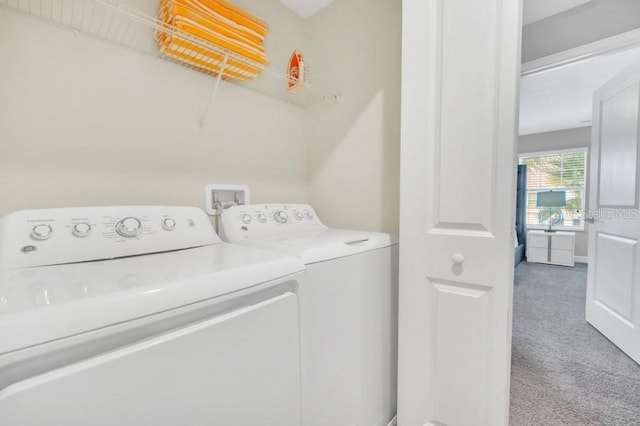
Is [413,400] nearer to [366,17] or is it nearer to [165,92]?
[165,92]

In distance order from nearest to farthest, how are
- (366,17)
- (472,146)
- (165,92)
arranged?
(472,146) → (165,92) → (366,17)

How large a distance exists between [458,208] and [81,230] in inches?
49.1

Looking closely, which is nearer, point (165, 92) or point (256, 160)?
point (165, 92)

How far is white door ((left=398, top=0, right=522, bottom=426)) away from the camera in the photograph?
0.93 meters

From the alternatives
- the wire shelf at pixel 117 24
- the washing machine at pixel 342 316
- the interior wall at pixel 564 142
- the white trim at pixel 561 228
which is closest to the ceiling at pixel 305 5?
the wire shelf at pixel 117 24

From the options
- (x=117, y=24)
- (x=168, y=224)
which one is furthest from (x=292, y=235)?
(x=117, y=24)

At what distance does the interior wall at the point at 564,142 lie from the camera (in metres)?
4.89

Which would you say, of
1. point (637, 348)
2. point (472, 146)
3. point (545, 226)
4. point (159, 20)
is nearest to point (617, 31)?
point (472, 146)

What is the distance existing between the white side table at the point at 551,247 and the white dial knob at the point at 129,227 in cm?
608

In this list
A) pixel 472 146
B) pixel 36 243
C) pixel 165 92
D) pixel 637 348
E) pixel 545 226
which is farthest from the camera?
pixel 545 226

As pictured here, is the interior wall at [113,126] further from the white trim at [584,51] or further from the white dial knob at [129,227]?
the white trim at [584,51]

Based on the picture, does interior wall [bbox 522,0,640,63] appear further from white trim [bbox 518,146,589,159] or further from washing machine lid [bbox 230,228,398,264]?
white trim [bbox 518,146,589,159]

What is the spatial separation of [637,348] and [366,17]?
2.69 meters

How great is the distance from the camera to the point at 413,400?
3.71 feet
